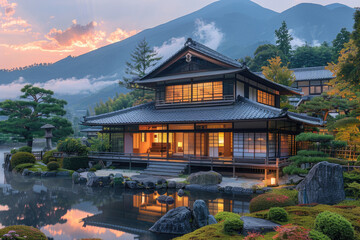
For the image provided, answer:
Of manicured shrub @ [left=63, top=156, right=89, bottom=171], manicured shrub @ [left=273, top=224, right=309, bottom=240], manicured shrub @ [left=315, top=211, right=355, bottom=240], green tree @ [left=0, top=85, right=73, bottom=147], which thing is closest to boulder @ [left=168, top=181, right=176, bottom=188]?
manicured shrub @ [left=63, top=156, right=89, bottom=171]

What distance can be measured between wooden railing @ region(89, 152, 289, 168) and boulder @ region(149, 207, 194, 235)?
425 inches

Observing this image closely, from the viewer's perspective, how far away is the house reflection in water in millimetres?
11485

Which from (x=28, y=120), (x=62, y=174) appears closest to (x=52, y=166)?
(x=62, y=174)

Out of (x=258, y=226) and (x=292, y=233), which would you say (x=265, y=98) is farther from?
(x=292, y=233)

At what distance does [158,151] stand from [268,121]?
11.9 m

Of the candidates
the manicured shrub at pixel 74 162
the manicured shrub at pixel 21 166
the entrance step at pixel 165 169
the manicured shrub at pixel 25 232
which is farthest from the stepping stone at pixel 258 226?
the manicured shrub at pixel 21 166

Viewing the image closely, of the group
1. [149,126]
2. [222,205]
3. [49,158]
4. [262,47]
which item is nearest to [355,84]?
[222,205]

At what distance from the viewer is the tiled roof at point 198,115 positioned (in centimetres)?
2131

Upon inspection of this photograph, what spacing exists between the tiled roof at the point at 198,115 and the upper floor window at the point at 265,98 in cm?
446

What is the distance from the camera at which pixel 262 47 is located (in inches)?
2719

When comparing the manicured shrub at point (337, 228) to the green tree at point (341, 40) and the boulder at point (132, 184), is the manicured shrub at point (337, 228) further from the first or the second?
the green tree at point (341, 40)

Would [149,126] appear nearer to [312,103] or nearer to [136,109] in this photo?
[136,109]

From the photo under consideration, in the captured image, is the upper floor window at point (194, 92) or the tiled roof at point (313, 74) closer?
the upper floor window at point (194, 92)

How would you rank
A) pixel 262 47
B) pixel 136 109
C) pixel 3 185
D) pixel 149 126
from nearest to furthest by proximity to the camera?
1. pixel 3 185
2. pixel 149 126
3. pixel 136 109
4. pixel 262 47
